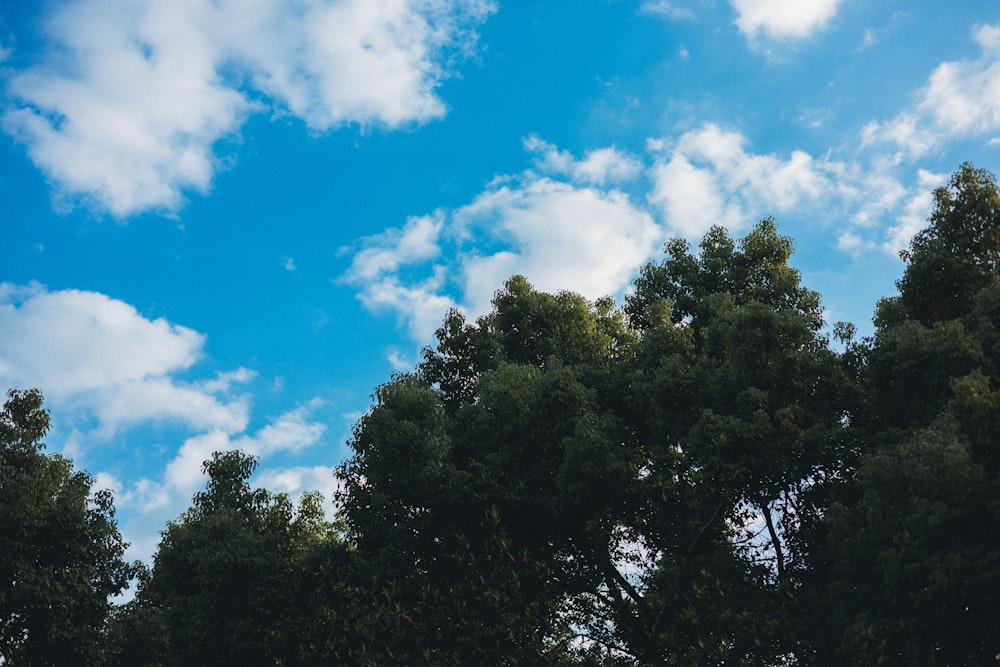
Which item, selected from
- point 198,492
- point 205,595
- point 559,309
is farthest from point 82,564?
point 559,309

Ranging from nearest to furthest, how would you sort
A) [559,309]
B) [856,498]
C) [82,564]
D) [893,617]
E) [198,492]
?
[893,617]
[856,498]
[559,309]
[82,564]
[198,492]

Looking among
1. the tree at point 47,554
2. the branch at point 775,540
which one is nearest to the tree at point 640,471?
the branch at point 775,540

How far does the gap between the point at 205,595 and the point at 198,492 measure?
16.9 feet

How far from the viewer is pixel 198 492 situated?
851 inches

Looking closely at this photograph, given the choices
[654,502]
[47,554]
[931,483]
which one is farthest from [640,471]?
[47,554]

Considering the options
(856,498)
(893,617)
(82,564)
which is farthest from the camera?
(82,564)

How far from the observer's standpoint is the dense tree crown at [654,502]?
10344mm

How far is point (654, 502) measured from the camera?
13297mm

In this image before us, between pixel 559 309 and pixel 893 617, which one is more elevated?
pixel 559 309

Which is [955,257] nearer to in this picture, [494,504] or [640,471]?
[640,471]

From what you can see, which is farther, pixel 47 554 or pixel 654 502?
pixel 47 554

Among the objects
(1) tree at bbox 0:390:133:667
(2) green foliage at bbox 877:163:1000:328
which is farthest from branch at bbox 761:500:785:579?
(1) tree at bbox 0:390:133:667

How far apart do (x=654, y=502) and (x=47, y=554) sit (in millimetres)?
14872

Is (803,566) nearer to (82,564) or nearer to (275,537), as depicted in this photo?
(275,537)
